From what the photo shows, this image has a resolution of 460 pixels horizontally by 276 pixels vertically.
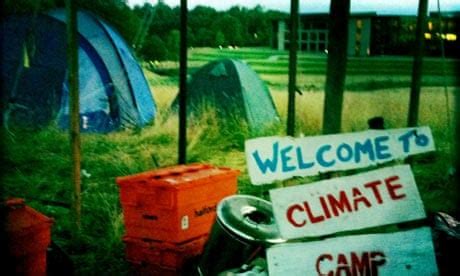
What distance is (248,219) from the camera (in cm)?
454

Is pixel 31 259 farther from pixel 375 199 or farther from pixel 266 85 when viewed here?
pixel 266 85

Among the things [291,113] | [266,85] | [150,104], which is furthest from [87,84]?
[291,113]

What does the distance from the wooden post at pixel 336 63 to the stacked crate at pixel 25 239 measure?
9.16 ft

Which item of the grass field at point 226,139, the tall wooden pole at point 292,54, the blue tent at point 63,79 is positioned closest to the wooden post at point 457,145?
the grass field at point 226,139

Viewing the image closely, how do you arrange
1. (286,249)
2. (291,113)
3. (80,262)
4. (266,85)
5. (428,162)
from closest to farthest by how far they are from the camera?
1. (286,249)
2. (80,262)
3. (291,113)
4. (428,162)
5. (266,85)

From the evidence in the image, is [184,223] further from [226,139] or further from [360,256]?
[226,139]

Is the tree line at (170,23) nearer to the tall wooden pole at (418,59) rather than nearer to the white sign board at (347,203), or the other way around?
the tall wooden pole at (418,59)

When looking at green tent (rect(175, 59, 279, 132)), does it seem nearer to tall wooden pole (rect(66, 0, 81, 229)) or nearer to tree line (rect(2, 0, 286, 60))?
tree line (rect(2, 0, 286, 60))

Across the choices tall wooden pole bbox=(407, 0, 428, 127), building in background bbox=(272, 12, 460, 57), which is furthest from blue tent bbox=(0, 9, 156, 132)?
tall wooden pole bbox=(407, 0, 428, 127)

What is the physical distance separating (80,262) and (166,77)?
3.93 metres

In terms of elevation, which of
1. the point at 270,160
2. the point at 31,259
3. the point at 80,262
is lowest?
the point at 80,262

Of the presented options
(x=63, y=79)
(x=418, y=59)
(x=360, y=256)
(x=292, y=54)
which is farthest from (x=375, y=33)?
(x=63, y=79)

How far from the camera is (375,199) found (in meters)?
4.12

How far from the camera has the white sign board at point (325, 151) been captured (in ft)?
13.1
